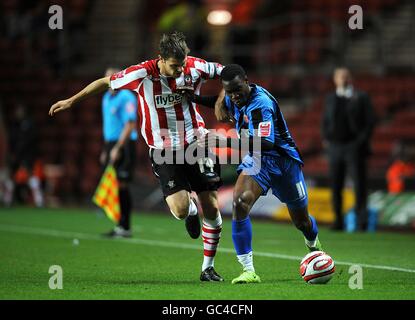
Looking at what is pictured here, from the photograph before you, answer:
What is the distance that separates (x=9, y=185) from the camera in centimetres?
2072

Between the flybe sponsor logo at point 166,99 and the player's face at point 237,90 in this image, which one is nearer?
the player's face at point 237,90

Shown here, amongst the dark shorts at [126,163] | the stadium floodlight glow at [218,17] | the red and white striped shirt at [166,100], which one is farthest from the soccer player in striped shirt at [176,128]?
the stadium floodlight glow at [218,17]

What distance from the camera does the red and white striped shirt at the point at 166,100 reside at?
8344mm

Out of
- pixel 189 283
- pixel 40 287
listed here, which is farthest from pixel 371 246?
pixel 40 287

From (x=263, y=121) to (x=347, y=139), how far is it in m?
6.79

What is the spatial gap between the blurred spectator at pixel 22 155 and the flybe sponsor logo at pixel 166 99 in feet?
40.1

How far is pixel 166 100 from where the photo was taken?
847cm

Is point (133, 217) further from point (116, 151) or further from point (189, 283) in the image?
point (189, 283)

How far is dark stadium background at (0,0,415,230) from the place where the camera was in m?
20.3

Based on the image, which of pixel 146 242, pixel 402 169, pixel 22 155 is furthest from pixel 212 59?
pixel 146 242

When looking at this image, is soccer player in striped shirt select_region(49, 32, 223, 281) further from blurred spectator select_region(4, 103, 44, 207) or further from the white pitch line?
blurred spectator select_region(4, 103, 44, 207)

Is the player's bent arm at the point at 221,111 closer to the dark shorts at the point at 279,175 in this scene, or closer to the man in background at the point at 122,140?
the dark shorts at the point at 279,175

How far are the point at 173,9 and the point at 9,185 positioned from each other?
5.49 metres
